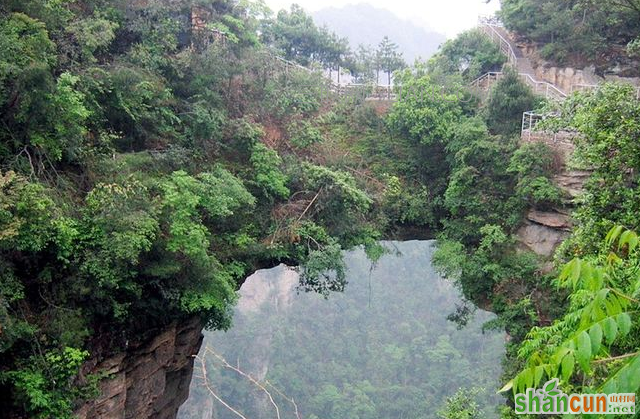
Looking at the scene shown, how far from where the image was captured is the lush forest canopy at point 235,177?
5.71 metres

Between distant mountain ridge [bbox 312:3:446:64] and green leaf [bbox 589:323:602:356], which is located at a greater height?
distant mountain ridge [bbox 312:3:446:64]

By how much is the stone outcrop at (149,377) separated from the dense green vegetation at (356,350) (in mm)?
15534

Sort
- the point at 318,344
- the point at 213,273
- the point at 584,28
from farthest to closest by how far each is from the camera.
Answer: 1. the point at 318,344
2. the point at 584,28
3. the point at 213,273

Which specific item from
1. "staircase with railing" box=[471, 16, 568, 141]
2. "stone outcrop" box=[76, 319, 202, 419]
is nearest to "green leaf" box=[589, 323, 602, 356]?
"stone outcrop" box=[76, 319, 202, 419]

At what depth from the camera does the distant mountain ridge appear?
2598 inches

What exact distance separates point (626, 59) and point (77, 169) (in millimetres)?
11338

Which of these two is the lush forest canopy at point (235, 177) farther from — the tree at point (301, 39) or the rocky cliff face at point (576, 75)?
the tree at point (301, 39)

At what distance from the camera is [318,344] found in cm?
3127

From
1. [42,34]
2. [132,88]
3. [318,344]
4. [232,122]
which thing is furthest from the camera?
[318,344]

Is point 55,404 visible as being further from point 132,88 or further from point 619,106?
point 619,106

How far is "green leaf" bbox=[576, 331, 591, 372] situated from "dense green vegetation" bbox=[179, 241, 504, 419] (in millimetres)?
23523

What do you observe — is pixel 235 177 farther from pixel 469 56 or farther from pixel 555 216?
pixel 469 56

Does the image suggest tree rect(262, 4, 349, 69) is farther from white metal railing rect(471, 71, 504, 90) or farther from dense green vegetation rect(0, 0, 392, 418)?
white metal railing rect(471, 71, 504, 90)

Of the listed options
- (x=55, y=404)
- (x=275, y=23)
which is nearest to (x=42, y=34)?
(x=55, y=404)
